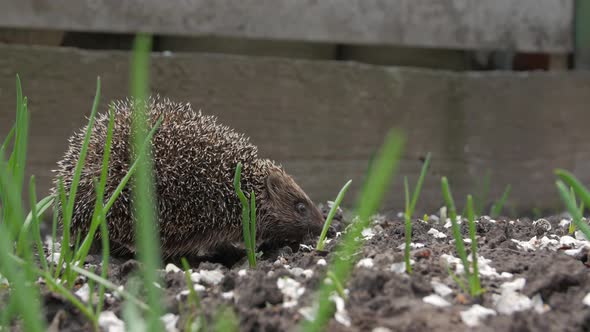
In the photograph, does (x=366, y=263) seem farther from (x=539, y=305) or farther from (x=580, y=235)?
(x=580, y=235)

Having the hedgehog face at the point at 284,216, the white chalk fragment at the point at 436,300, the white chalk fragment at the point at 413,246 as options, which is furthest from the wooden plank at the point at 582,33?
the white chalk fragment at the point at 436,300

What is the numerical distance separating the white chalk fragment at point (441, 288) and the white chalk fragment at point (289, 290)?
296mm

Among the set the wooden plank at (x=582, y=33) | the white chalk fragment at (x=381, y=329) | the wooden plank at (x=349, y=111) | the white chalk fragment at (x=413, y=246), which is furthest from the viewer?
the wooden plank at (x=582, y=33)

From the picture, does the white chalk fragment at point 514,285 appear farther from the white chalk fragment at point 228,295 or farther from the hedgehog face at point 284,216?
the hedgehog face at point 284,216

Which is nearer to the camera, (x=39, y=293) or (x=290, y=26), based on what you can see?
(x=39, y=293)

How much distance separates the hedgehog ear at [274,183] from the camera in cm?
282

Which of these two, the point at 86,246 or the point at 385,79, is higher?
the point at 385,79

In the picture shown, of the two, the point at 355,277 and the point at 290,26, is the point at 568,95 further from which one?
the point at 355,277

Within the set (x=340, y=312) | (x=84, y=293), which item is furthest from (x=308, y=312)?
(x=84, y=293)

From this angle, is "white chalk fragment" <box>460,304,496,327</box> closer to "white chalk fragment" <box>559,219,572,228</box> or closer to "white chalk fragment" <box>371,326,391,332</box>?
"white chalk fragment" <box>371,326,391,332</box>

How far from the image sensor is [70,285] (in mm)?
1436

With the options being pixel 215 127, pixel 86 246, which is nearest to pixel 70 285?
pixel 86 246

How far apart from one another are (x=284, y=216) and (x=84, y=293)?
1396 mm

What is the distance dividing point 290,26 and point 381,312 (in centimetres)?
303
